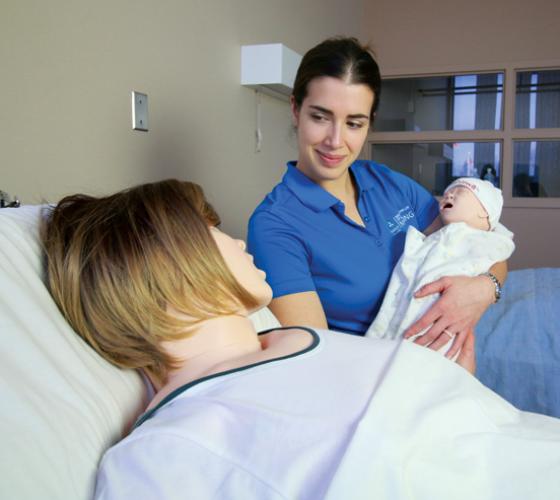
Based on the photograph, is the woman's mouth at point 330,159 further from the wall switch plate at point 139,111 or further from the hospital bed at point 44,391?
the hospital bed at point 44,391

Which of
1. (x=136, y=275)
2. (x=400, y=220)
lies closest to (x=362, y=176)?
(x=400, y=220)

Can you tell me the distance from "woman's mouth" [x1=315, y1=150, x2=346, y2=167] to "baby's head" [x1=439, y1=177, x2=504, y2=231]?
0.38m

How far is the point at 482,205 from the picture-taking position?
5.56 ft

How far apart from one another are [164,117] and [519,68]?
3509 millimetres

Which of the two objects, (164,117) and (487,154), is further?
(487,154)

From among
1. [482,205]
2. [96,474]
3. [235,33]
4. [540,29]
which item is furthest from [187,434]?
[540,29]

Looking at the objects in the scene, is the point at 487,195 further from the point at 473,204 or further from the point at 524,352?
the point at 524,352

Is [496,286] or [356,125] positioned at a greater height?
[356,125]

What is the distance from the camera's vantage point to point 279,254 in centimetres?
145

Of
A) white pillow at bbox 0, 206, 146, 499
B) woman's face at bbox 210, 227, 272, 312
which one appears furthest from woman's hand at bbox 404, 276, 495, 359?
white pillow at bbox 0, 206, 146, 499

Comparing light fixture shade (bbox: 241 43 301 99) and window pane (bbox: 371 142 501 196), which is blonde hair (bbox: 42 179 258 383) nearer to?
light fixture shade (bbox: 241 43 301 99)

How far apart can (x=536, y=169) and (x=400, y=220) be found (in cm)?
336

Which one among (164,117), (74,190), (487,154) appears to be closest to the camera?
(74,190)

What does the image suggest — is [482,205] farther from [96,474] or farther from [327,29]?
[327,29]
